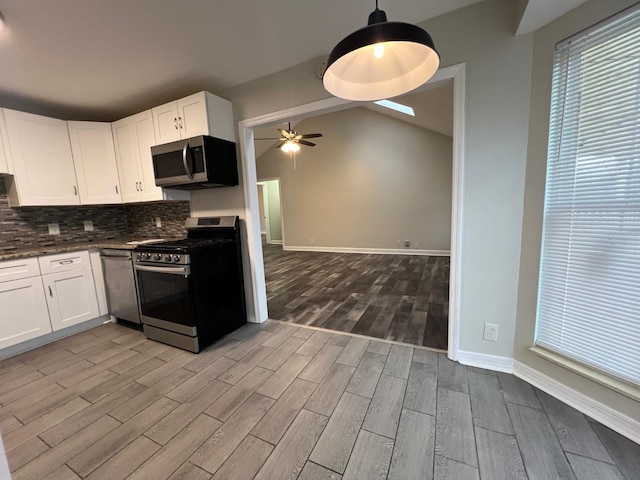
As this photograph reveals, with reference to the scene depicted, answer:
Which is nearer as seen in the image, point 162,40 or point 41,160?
point 162,40

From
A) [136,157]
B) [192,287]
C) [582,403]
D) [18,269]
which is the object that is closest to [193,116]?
[136,157]

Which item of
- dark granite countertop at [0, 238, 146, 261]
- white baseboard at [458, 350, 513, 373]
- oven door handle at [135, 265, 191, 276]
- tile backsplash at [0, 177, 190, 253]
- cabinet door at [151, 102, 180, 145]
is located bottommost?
white baseboard at [458, 350, 513, 373]

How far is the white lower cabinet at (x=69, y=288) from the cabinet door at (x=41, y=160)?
0.63 meters

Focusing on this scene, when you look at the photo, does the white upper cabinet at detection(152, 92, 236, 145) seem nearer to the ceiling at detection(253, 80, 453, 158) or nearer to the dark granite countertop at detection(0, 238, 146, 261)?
the ceiling at detection(253, 80, 453, 158)

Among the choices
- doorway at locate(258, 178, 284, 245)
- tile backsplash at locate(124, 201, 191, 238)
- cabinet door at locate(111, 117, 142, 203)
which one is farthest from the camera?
doorway at locate(258, 178, 284, 245)

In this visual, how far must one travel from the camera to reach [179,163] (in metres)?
2.46

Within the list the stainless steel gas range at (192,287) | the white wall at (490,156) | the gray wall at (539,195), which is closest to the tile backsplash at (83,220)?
the stainless steel gas range at (192,287)

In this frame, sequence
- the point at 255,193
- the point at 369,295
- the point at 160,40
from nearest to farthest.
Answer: the point at 160,40 < the point at 255,193 < the point at 369,295

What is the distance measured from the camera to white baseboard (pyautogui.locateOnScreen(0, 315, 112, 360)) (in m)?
2.33

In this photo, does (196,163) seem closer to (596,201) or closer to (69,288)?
(69,288)

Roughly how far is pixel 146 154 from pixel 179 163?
1.92 feet

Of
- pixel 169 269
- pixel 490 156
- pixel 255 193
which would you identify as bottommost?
pixel 169 269

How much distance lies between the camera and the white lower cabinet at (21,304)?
7.36 feet

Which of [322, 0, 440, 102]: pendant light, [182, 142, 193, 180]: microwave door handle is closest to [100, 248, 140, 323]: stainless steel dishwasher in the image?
[182, 142, 193, 180]: microwave door handle
